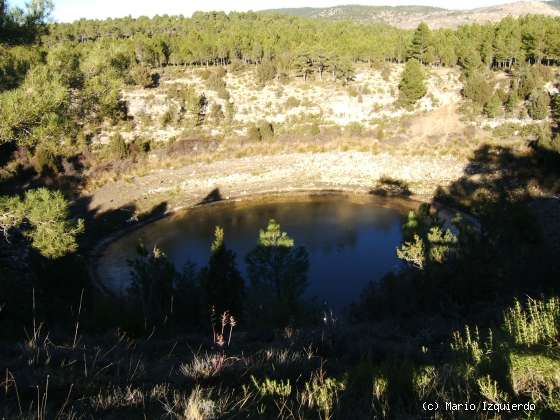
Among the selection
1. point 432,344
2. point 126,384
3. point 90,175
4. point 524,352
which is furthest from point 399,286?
point 90,175

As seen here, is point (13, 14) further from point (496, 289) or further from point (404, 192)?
point (404, 192)

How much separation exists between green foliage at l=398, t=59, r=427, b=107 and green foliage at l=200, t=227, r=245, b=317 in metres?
36.8

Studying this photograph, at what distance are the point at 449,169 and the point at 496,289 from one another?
26343mm

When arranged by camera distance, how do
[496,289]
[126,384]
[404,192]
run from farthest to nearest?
[404,192] < [496,289] < [126,384]

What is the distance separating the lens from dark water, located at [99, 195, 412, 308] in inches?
980

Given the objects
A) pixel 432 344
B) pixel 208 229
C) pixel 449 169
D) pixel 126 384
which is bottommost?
pixel 208 229

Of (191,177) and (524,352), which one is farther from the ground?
(524,352)

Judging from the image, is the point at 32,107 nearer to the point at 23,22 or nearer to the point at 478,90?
the point at 23,22

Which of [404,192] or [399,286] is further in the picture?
[404,192]

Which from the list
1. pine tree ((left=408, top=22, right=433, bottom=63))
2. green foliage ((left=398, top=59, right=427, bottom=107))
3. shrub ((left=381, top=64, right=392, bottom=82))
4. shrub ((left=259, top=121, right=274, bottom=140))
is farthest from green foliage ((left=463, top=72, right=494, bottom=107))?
shrub ((left=259, top=121, right=274, bottom=140))

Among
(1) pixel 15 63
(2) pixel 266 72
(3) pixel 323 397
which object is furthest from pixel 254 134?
(3) pixel 323 397

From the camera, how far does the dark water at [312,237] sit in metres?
24.9

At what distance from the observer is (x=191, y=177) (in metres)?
38.9

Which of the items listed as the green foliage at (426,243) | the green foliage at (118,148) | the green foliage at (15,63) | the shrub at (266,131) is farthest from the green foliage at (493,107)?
the green foliage at (15,63)
